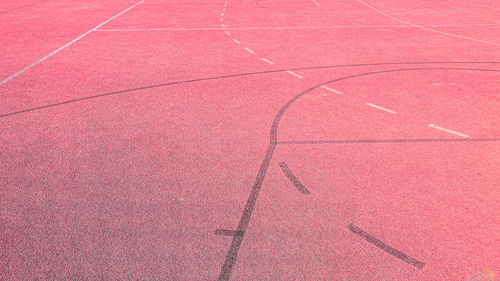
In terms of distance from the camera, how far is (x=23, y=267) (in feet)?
12.6

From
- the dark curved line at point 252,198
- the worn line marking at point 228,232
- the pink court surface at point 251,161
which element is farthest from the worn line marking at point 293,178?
the worn line marking at point 228,232

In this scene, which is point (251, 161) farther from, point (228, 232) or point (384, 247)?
point (384, 247)

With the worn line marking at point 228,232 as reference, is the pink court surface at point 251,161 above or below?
above

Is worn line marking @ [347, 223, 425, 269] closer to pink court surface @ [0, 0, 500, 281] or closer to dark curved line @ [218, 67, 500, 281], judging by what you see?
pink court surface @ [0, 0, 500, 281]

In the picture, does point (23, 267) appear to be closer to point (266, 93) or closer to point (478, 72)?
point (266, 93)

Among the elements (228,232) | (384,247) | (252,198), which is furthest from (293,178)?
(384,247)

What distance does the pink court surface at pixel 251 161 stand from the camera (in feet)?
12.9

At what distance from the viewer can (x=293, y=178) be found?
5.20m

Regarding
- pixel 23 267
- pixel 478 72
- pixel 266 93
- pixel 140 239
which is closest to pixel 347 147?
pixel 266 93

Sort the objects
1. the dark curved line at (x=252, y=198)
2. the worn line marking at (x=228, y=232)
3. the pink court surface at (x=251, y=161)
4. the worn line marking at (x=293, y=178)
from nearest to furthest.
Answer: the dark curved line at (x=252, y=198) → the pink court surface at (x=251, y=161) → the worn line marking at (x=228, y=232) → the worn line marking at (x=293, y=178)

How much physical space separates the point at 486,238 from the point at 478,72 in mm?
6110

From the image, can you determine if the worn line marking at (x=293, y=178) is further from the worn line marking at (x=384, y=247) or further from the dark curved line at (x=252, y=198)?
the worn line marking at (x=384, y=247)

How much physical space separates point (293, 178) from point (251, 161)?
0.72m

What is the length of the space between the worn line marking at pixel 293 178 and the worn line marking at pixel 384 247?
816 millimetres
